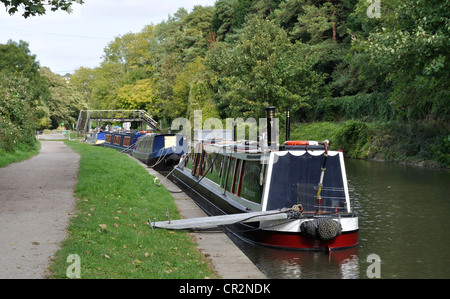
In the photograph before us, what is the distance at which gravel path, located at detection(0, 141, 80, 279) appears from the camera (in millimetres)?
7094

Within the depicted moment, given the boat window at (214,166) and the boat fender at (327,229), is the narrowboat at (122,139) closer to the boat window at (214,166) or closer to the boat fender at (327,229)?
the boat window at (214,166)

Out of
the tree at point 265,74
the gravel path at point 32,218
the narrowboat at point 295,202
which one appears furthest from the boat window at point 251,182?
the tree at point 265,74

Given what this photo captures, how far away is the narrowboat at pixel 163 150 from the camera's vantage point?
29438 mm

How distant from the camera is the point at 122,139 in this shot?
45.9 metres

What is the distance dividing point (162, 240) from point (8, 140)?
62.7ft

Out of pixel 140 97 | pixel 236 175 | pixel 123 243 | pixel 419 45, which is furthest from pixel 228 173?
pixel 140 97

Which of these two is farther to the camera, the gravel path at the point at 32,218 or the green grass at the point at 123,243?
the green grass at the point at 123,243

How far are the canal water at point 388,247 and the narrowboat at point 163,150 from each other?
1194 cm

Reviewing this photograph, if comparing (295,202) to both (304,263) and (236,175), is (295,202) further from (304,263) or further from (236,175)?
(236,175)

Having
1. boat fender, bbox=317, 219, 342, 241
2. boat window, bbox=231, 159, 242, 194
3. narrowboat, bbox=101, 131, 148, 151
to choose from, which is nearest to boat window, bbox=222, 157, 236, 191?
boat window, bbox=231, 159, 242, 194

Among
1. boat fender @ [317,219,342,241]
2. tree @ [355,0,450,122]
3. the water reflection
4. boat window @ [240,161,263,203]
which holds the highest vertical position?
tree @ [355,0,450,122]

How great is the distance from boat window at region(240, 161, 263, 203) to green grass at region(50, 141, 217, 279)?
6.35ft

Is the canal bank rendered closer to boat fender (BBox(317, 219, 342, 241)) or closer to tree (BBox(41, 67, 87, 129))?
boat fender (BBox(317, 219, 342, 241))
